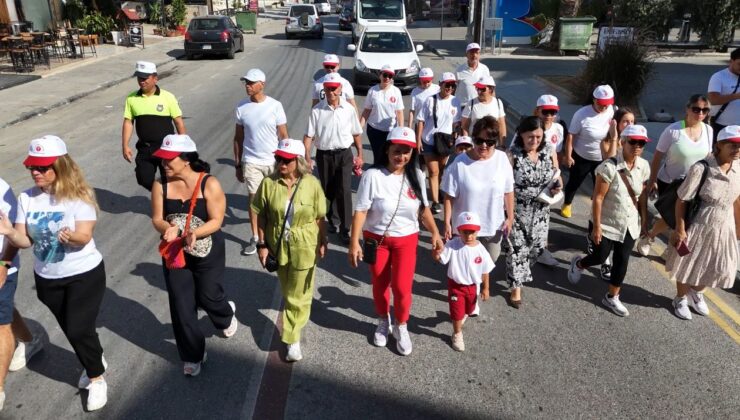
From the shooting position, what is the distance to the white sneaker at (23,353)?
4074 mm

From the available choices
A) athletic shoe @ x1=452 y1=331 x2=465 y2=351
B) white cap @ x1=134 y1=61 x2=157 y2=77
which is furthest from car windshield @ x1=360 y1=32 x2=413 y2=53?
athletic shoe @ x1=452 y1=331 x2=465 y2=351

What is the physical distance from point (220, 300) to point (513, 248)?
8.53ft

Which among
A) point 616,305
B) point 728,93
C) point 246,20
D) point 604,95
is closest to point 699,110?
point 604,95

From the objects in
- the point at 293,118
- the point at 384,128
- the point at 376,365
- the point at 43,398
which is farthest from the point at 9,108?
the point at 376,365

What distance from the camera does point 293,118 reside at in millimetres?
12227

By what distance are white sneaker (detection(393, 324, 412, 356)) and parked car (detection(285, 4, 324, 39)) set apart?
29347mm

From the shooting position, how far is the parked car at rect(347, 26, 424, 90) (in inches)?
580

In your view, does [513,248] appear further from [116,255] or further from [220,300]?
[116,255]

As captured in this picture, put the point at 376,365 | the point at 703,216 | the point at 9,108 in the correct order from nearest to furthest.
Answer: the point at 376,365
the point at 703,216
the point at 9,108

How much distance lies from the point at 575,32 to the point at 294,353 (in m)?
21.6

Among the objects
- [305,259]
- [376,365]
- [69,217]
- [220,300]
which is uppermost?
[69,217]

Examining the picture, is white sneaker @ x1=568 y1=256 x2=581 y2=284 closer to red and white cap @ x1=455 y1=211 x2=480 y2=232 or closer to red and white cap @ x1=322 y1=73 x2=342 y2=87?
red and white cap @ x1=455 y1=211 x2=480 y2=232

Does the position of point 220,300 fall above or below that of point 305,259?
below

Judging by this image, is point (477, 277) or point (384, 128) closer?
point (477, 277)
